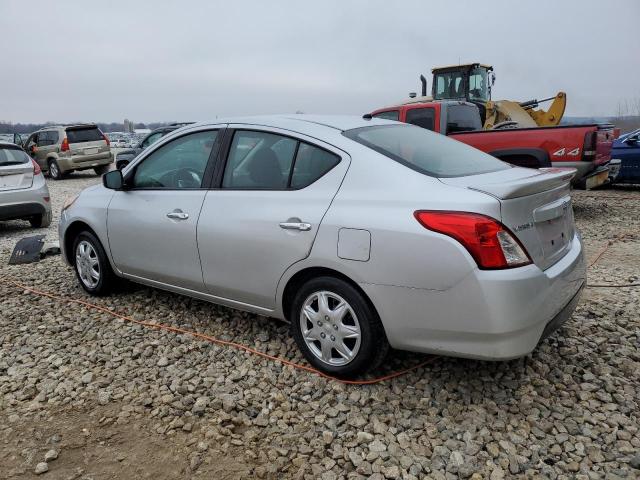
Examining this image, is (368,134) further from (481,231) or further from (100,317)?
(100,317)

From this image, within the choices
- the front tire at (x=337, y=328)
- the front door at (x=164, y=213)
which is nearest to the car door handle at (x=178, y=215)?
the front door at (x=164, y=213)

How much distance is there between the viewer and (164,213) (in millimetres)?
3949

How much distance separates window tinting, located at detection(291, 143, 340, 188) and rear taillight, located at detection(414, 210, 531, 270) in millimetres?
874

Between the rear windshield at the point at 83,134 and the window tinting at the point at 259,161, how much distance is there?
1600 centimetres

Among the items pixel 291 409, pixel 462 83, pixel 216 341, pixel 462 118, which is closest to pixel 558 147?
pixel 462 118

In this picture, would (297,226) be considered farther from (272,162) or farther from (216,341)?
(216,341)

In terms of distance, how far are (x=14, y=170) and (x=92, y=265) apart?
451 cm

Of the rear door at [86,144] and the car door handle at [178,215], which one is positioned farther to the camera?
the rear door at [86,144]

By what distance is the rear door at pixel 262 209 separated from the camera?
3.14m

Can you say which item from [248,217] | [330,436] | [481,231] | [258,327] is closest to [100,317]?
[258,327]

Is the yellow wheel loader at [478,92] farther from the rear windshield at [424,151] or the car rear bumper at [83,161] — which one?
the car rear bumper at [83,161]

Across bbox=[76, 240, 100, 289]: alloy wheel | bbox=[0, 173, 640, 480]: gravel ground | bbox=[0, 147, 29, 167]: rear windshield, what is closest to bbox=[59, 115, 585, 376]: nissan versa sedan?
bbox=[0, 173, 640, 480]: gravel ground

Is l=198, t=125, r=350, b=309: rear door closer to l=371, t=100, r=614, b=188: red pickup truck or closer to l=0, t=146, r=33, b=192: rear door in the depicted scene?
l=371, t=100, r=614, b=188: red pickup truck

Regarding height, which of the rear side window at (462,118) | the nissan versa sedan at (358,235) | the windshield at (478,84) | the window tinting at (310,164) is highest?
the windshield at (478,84)
